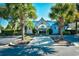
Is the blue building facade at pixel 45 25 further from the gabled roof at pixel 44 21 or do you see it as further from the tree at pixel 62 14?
the tree at pixel 62 14

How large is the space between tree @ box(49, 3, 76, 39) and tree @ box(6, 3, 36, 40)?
0.40 meters

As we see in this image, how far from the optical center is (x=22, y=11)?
6.05 meters

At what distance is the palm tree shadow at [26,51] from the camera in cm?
597

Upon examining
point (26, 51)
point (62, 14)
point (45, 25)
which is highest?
point (62, 14)

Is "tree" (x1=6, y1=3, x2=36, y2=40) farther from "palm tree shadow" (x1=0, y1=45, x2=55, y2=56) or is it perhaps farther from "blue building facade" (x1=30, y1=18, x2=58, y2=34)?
"palm tree shadow" (x1=0, y1=45, x2=55, y2=56)

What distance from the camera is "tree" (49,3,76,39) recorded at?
235 inches

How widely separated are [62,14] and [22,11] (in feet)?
2.65

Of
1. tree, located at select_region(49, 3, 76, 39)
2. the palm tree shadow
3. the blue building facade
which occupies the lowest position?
the palm tree shadow

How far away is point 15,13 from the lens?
6035mm

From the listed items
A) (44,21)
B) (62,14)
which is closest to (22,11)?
(44,21)

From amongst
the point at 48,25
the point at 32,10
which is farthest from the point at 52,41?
the point at 32,10

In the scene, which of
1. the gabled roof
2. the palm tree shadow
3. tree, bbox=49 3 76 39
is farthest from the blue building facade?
the palm tree shadow

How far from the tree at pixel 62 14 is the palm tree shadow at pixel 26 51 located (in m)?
0.47

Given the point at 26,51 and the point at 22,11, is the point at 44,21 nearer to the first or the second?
the point at 22,11
